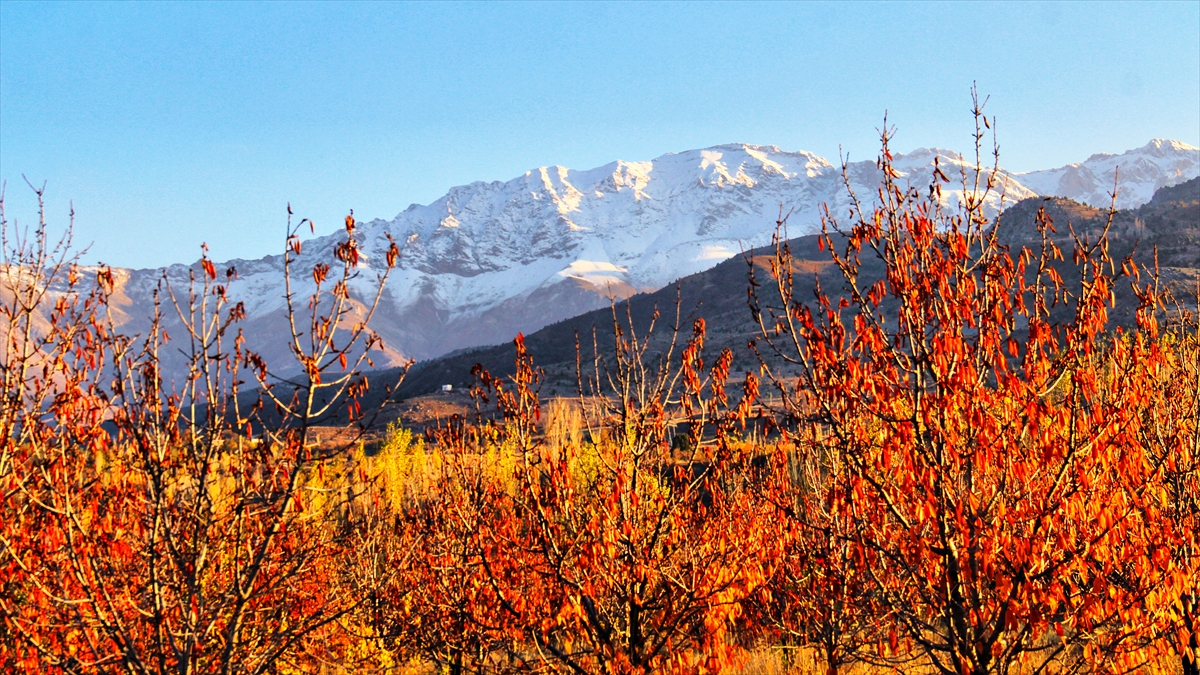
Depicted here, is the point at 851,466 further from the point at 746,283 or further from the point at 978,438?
the point at 746,283

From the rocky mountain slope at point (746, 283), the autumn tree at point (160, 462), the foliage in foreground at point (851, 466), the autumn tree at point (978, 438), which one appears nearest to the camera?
the autumn tree at point (978, 438)

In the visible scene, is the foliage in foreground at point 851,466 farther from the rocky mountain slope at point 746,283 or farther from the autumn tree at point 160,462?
the rocky mountain slope at point 746,283

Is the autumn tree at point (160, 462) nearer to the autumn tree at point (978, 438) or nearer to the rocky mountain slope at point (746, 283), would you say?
the autumn tree at point (978, 438)

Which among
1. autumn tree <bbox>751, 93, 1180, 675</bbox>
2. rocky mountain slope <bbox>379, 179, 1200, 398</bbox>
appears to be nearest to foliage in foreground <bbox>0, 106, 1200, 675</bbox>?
autumn tree <bbox>751, 93, 1180, 675</bbox>

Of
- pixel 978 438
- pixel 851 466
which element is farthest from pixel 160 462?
pixel 978 438

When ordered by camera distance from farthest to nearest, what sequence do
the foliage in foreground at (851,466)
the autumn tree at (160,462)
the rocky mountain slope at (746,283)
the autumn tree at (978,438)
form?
the rocky mountain slope at (746,283) → the autumn tree at (160,462) → the foliage in foreground at (851,466) → the autumn tree at (978,438)

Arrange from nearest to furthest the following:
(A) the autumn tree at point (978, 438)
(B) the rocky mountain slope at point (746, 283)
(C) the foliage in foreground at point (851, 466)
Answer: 1. (A) the autumn tree at point (978, 438)
2. (C) the foliage in foreground at point (851, 466)
3. (B) the rocky mountain slope at point (746, 283)

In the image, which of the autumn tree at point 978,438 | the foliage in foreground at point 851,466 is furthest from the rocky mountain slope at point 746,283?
the autumn tree at point 978,438

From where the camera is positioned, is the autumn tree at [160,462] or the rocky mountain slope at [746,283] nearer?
the autumn tree at [160,462]

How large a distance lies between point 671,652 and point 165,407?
4763 mm

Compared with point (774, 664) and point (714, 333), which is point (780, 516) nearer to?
point (774, 664)

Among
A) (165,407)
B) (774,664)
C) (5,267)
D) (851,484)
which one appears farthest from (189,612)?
(774,664)

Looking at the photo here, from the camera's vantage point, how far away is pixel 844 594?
6879 mm

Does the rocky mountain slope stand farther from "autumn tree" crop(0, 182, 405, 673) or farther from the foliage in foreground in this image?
"autumn tree" crop(0, 182, 405, 673)
